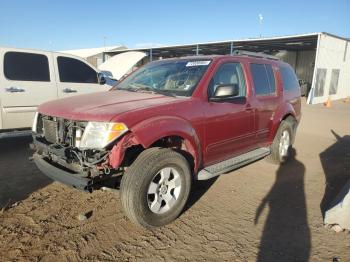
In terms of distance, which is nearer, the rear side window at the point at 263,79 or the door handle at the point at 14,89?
the rear side window at the point at 263,79

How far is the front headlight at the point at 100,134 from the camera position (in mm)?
3172

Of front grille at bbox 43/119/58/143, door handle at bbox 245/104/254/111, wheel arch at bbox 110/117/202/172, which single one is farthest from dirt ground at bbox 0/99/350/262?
door handle at bbox 245/104/254/111

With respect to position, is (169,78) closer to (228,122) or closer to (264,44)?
(228,122)

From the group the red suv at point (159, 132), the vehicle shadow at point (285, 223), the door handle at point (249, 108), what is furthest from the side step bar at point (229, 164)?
the door handle at point (249, 108)

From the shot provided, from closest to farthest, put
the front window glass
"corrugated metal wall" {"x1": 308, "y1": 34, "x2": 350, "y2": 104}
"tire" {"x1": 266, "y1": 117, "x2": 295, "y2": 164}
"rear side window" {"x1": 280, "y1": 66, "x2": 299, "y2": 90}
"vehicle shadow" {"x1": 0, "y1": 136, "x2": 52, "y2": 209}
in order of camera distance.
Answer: the front window glass, "vehicle shadow" {"x1": 0, "y1": 136, "x2": 52, "y2": 209}, "tire" {"x1": 266, "y1": 117, "x2": 295, "y2": 164}, "rear side window" {"x1": 280, "y1": 66, "x2": 299, "y2": 90}, "corrugated metal wall" {"x1": 308, "y1": 34, "x2": 350, "y2": 104}

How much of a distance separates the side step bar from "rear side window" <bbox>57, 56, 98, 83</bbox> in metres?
4.16

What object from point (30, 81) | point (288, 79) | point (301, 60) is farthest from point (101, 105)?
point (301, 60)

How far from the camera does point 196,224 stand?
3.74 meters

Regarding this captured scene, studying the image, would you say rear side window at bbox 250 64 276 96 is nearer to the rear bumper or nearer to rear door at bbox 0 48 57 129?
the rear bumper

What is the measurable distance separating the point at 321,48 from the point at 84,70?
1669cm

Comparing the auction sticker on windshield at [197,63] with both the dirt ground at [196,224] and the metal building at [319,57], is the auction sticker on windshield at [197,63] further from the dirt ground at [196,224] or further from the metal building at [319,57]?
the metal building at [319,57]

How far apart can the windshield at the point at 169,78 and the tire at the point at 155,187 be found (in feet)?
3.14

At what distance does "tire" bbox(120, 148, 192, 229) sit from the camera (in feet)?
10.7

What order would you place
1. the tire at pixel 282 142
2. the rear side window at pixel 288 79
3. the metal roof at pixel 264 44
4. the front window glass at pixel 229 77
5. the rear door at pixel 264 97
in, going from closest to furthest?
the front window glass at pixel 229 77, the rear door at pixel 264 97, the tire at pixel 282 142, the rear side window at pixel 288 79, the metal roof at pixel 264 44
